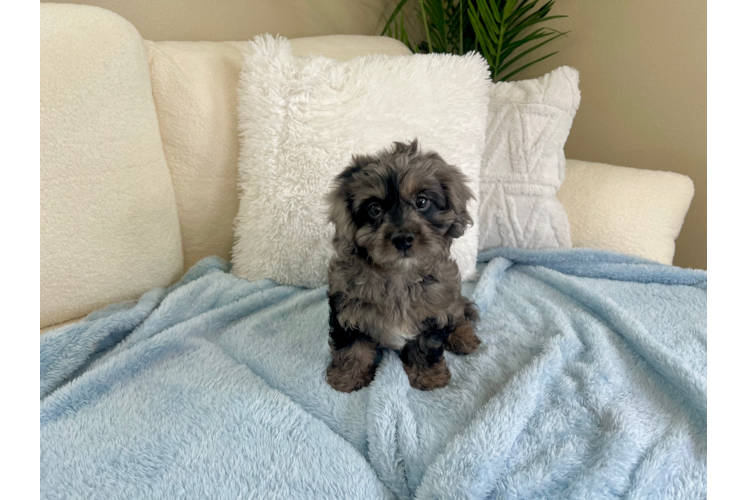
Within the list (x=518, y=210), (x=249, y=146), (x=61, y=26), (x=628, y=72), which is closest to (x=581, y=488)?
(x=518, y=210)

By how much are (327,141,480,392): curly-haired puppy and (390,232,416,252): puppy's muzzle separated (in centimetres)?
7

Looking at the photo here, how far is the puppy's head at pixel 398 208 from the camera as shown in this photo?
→ 4.07 ft

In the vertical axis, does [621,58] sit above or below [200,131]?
above

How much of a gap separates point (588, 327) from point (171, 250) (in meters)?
1.68

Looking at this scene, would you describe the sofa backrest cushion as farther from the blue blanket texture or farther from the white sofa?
the blue blanket texture

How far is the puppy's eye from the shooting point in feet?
4.32

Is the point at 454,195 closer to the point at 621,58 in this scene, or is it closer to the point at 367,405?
the point at 367,405

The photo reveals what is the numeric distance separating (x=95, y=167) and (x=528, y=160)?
181cm

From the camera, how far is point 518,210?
207cm

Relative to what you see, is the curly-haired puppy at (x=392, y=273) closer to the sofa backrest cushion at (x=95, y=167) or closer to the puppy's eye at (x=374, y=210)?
the puppy's eye at (x=374, y=210)

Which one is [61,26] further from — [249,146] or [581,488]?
[581,488]

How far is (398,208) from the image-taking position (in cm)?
128

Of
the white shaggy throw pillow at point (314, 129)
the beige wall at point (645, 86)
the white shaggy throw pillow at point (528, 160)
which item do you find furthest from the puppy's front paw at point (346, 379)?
the beige wall at point (645, 86)

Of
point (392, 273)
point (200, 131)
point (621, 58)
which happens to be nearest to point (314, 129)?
point (200, 131)
